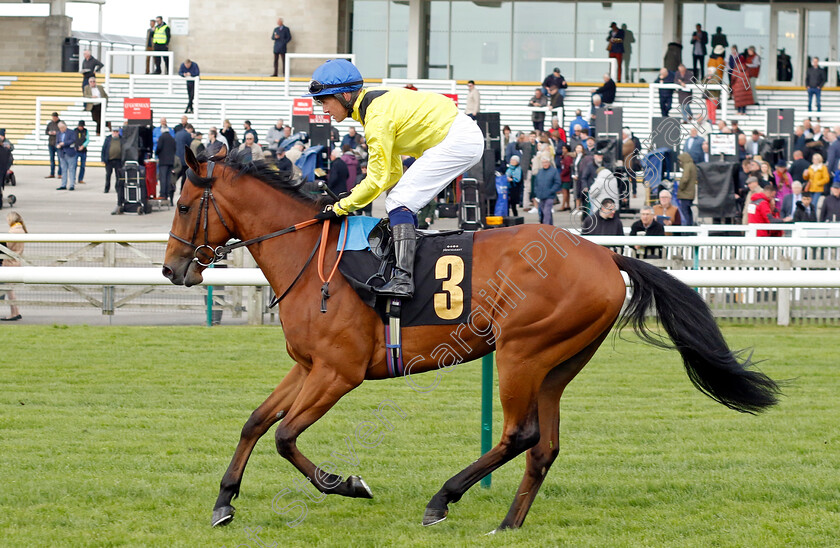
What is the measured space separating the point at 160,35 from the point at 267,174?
2500 cm

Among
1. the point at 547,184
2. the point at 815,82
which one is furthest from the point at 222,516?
the point at 815,82

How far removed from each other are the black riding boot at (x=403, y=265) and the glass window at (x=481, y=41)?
28.0m

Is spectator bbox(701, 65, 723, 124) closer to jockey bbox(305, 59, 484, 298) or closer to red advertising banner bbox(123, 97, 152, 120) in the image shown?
jockey bbox(305, 59, 484, 298)

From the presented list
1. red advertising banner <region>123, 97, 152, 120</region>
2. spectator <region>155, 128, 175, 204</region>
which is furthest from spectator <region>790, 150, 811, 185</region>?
red advertising banner <region>123, 97, 152, 120</region>

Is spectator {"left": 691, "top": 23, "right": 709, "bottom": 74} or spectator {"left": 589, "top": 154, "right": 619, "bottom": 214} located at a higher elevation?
spectator {"left": 691, "top": 23, "right": 709, "bottom": 74}

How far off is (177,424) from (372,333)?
8.07ft

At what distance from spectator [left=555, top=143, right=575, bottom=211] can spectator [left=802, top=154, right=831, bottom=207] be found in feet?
13.1

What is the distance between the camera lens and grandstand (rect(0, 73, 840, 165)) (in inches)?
1022

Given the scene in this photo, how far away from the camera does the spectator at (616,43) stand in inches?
1163

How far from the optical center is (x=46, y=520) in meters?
4.56

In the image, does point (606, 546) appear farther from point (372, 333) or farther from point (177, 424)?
point (177, 424)

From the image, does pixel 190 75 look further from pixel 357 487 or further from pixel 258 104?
pixel 357 487

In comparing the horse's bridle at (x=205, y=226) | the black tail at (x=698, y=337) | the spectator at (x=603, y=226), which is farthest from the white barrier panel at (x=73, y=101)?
the black tail at (x=698, y=337)

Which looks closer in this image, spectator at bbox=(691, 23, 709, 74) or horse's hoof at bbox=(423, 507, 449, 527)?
horse's hoof at bbox=(423, 507, 449, 527)
